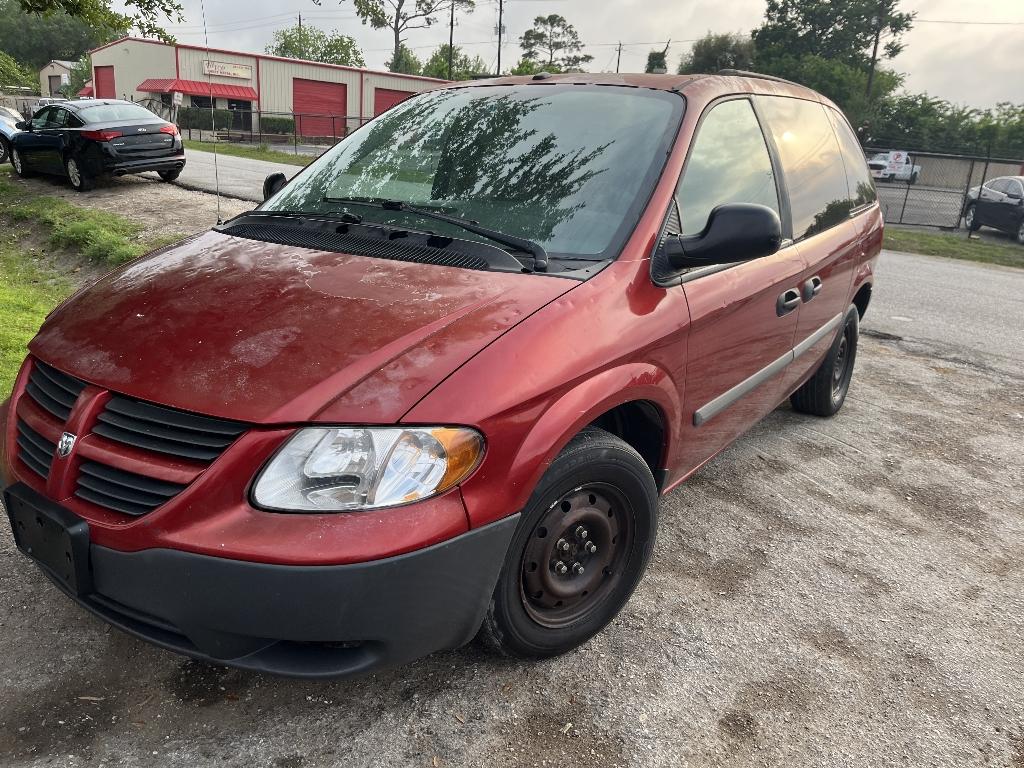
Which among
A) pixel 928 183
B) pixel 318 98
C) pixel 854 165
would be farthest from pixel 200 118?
pixel 854 165

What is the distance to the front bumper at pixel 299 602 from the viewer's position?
5.65 ft

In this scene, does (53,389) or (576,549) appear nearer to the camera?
(53,389)

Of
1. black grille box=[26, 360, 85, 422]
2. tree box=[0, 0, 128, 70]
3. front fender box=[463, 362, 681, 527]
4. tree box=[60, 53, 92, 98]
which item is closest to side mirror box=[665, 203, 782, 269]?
front fender box=[463, 362, 681, 527]

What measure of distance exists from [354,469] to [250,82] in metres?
49.1

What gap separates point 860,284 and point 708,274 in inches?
90.2

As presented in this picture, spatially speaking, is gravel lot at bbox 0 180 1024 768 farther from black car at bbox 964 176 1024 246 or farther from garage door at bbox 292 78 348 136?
garage door at bbox 292 78 348 136

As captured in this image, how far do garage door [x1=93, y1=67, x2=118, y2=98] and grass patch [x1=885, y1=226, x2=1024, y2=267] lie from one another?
48.4 meters

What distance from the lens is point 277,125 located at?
41031 millimetres

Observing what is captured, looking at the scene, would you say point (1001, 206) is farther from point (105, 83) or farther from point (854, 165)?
point (105, 83)

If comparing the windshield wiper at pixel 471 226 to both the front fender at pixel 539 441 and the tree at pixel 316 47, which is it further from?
the tree at pixel 316 47

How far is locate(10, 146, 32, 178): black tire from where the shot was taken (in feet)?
45.9

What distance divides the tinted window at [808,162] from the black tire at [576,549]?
68.7 inches

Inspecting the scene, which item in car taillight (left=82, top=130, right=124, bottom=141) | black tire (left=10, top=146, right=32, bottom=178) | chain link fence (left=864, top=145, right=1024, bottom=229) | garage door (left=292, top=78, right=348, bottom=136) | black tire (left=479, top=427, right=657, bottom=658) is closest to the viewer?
black tire (left=479, top=427, right=657, bottom=658)

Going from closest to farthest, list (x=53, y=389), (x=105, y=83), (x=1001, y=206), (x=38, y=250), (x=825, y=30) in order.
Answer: (x=53, y=389) → (x=38, y=250) → (x=1001, y=206) → (x=105, y=83) → (x=825, y=30)
